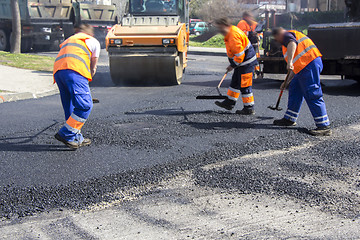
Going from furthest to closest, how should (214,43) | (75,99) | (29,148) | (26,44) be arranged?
(214,43) < (26,44) < (29,148) < (75,99)

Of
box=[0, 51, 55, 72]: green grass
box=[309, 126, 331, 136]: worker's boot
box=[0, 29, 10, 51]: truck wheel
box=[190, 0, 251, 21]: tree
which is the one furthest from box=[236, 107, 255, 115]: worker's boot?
box=[190, 0, 251, 21]: tree

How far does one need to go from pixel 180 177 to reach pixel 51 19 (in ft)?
53.4

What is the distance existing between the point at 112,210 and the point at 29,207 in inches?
27.0

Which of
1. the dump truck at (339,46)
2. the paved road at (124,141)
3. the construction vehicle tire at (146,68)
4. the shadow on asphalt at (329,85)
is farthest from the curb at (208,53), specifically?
the paved road at (124,141)

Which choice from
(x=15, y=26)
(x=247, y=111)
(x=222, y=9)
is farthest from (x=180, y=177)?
(x=222, y=9)

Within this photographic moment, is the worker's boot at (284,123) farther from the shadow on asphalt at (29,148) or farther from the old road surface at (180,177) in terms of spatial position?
the shadow on asphalt at (29,148)

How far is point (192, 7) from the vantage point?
41719 mm

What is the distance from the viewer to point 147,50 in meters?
10.1

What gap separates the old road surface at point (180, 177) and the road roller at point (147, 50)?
2699 mm

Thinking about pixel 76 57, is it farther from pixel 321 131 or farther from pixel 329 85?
pixel 329 85

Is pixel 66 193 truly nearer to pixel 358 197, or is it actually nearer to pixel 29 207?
pixel 29 207

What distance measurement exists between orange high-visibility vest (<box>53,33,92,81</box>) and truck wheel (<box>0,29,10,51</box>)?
15858 millimetres

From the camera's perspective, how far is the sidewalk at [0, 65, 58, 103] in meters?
9.37

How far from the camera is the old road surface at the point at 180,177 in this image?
134 inches
